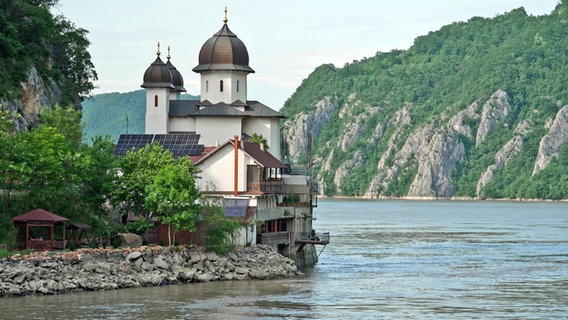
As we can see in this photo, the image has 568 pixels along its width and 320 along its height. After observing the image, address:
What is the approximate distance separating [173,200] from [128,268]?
6264 millimetres

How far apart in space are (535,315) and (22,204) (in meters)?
30.3

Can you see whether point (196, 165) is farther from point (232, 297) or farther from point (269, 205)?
point (232, 297)

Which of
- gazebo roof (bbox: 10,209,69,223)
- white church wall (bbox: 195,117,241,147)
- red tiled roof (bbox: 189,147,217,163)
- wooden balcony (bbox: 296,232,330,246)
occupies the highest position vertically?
white church wall (bbox: 195,117,241,147)

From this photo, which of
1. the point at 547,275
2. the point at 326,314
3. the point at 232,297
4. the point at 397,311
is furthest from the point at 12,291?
the point at 547,275

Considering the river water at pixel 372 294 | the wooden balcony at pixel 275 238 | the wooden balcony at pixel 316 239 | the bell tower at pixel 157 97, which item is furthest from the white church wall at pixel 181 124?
the wooden balcony at pixel 275 238

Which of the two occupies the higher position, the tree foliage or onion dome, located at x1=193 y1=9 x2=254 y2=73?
onion dome, located at x1=193 y1=9 x2=254 y2=73

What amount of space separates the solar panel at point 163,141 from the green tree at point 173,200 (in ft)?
58.5

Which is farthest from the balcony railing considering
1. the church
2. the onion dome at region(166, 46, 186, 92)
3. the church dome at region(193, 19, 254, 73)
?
the onion dome at region(166, 46, 186, 92)

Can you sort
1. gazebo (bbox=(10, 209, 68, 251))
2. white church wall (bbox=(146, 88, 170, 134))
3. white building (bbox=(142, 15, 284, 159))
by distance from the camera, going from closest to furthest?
gazebo (bbox=(10, 209, 68, 251))
white building (bbox=(142, 15, 284, 159))
white church wall (bbox=(146, 88, 170, 134))

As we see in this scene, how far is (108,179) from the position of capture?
2889 inches

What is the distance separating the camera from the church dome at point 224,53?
98188mm

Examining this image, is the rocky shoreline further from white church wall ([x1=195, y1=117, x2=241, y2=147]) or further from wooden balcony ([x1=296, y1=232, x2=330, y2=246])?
white church wall ([x1=195, y1=117, x2=241, y2=147])

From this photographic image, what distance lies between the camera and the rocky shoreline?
59969 mm

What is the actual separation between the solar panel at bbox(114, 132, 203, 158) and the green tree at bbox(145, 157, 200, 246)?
17834 millimetres
